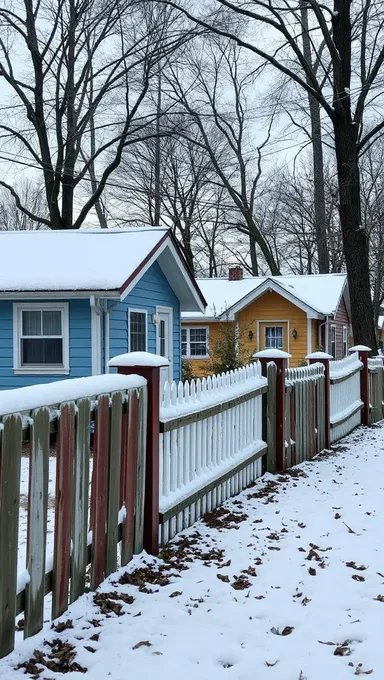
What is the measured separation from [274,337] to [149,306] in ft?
38.9

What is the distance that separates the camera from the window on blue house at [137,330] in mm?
12586

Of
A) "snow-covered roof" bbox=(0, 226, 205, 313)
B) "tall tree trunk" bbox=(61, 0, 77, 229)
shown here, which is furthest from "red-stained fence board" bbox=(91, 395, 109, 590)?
"tall tree trunk" bbox=(61, 0, 77, 229)

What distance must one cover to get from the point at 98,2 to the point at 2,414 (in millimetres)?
22346

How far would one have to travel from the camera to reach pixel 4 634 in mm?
2914

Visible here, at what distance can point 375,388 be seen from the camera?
13367 millimetres

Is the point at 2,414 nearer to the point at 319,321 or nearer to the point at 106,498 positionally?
the point at 106,498

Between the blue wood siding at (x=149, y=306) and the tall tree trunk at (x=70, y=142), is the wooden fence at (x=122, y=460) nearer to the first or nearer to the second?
the blue wood siding at (x=149, y=306)

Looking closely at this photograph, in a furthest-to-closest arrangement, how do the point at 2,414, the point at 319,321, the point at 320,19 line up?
the point at 319,321, the point at 320,19, the point at 2,414

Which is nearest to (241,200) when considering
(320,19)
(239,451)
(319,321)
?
(319,321)

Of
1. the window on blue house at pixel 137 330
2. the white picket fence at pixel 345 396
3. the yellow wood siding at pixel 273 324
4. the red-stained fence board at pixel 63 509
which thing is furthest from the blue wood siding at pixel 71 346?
the yellow wood siding at pixel 273 324

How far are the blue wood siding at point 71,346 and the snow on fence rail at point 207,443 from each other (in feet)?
16.3

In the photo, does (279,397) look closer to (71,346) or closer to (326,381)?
(326,381)

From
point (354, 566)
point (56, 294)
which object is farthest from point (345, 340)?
point (354, 566)

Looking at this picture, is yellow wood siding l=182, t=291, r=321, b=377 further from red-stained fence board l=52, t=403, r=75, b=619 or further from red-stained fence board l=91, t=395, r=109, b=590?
red-stained fence board l=52, t=403, r=75, b=619
